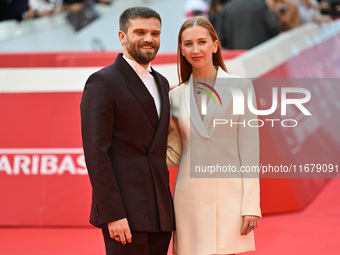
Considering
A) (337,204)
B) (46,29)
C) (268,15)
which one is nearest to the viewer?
(337,204)

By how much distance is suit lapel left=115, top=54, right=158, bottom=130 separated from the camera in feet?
9.37

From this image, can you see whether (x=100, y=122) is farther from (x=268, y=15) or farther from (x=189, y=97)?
(x=268, y=15)

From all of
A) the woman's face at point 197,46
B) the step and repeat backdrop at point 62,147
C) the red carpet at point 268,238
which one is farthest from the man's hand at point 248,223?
the step and repeat backdrop at point 62,147

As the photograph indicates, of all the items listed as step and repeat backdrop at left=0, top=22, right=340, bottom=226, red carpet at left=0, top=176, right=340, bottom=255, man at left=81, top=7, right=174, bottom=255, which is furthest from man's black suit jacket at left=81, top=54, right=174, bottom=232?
step and repeat backdrop at left=0, top=22, right=340, bottom=226

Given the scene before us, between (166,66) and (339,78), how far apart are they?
395 cm

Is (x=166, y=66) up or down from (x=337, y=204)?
up

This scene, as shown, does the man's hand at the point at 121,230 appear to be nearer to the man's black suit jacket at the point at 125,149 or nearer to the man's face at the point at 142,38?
the man's black suit jacket at the point at 125,149

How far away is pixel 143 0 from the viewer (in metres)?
13.0

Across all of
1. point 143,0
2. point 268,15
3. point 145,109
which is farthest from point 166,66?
point 143,0

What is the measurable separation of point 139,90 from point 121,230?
665 millimetres

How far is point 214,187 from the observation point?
306 cm

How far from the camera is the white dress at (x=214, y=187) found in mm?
3014

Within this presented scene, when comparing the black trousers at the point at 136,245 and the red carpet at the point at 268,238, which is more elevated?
the black trousers at the point at 136,245

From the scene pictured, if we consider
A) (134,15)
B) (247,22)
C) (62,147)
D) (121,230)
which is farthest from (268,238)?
(247,22)
